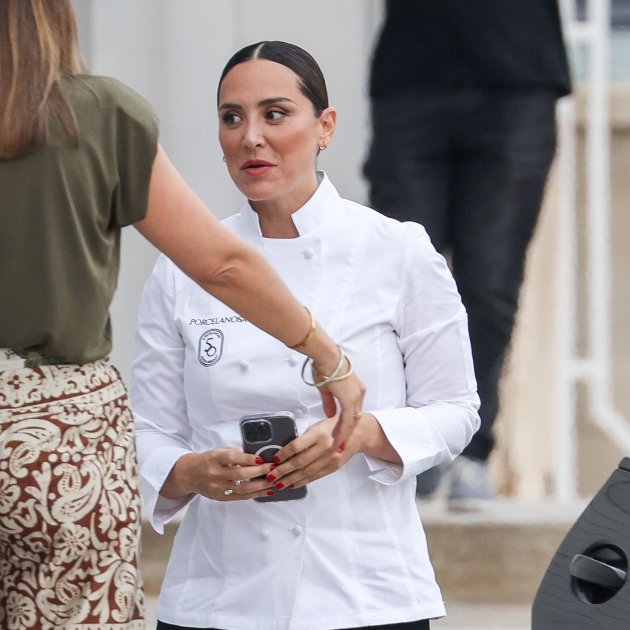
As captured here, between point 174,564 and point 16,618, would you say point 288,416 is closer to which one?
point 174,564

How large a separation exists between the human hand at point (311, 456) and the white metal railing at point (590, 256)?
9.77 ft

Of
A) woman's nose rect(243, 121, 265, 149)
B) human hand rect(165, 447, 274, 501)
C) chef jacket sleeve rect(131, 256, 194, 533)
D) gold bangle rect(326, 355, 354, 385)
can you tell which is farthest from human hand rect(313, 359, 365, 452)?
woman's nose rect(243, 121, 265, 149)

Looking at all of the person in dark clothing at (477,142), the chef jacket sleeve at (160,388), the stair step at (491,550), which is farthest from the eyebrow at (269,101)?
the stair step at (491,550)

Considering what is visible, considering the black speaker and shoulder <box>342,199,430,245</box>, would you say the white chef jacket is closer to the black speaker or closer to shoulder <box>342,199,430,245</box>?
shoulder <box>342,199,430,245</box>

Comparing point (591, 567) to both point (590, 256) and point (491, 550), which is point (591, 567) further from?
point (590, 256)

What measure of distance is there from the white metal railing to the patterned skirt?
3374mm

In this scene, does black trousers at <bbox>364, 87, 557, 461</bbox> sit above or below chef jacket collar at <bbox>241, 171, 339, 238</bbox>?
below

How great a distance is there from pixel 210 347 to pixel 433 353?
14.4 inches

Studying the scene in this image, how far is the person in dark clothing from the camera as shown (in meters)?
4.43

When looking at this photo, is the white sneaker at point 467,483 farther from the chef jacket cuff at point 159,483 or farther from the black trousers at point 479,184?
the chef jacket cuff at point 159,483

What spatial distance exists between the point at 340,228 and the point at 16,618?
93 cm

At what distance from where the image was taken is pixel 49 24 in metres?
2.20

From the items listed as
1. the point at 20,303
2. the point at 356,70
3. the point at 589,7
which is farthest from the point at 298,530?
the point at 589,7

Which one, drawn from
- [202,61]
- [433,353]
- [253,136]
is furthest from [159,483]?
[202,61]
